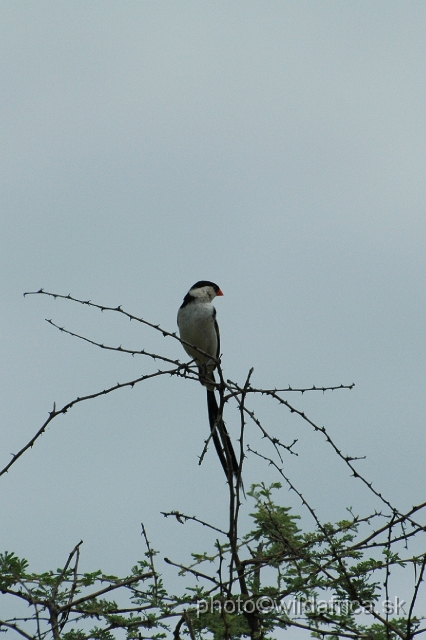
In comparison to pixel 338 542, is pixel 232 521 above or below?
below

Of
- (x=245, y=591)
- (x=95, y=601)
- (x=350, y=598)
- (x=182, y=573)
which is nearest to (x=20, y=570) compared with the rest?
(x=95, y=601)

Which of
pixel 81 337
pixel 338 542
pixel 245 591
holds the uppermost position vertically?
pixel 81 337

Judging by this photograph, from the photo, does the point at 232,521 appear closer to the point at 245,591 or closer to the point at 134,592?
the point at 245,591

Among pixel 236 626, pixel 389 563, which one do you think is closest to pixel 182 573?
Answer: pixel 236 626

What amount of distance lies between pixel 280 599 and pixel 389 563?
461 millimetres

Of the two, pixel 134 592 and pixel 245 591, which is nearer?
pixel 245 591

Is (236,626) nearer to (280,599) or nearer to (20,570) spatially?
(280,599)

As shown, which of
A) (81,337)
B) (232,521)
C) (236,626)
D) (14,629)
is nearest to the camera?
(14,629)

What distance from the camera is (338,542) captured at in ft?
11.4

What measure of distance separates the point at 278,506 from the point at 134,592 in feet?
2.87

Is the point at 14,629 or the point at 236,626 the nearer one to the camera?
the point at 14,629

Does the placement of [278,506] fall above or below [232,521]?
above

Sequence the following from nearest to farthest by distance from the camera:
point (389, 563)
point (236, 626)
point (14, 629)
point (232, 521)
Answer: point (14, 629) < point (232, 521) < point (236, 626) < point (389, 563)

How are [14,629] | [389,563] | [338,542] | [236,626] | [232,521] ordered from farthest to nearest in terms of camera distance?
[338,542]
[389,563]
[236,626]
[232,521]
[14,629]
